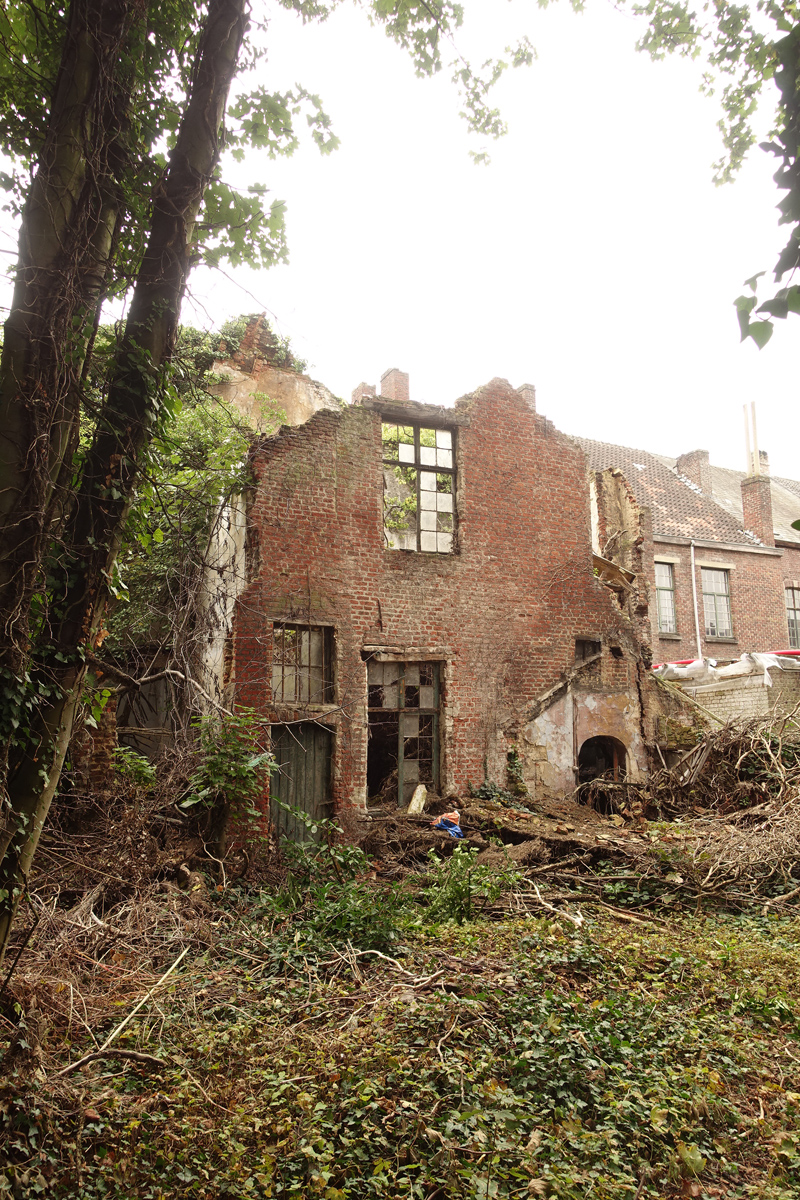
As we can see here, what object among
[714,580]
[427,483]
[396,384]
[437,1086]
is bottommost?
[437,1086]

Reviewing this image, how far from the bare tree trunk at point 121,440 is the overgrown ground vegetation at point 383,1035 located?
115 cm

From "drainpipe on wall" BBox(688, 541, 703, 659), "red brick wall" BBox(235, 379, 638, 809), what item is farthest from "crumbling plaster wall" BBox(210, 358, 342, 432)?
"drainpipe on wall" BBox(688, 541, 703, 659)

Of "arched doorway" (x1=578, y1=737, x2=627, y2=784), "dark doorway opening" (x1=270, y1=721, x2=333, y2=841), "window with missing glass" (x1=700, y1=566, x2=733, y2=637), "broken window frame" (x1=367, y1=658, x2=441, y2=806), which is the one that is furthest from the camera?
"window with missing glass" (x1=700, y1=566, x2=733, y2=637)

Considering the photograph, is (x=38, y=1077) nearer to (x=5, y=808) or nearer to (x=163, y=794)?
(x=5, y=808)

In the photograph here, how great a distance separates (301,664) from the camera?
34.4ft

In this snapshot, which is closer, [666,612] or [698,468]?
[666,612]

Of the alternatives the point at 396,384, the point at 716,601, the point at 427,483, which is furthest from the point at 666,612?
the point at 427,483

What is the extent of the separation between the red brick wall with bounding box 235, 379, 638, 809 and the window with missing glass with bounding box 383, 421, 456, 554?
20 centimetres

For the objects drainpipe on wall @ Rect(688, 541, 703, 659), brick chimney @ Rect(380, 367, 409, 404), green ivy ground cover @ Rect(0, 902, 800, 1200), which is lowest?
green ivy ground cover @ Rect(0, 902, 800, 1200)

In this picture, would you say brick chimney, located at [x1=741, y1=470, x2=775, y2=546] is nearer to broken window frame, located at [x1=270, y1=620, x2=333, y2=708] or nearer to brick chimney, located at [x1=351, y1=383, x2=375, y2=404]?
brick chimney, located at [x1=351, y1=383, x2=375, y2=404]

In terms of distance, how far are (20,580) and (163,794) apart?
5853 millimetres

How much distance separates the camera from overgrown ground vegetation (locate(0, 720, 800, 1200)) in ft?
10.9

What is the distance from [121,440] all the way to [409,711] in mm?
8023

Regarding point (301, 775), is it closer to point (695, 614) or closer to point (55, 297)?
point (55, 297)
